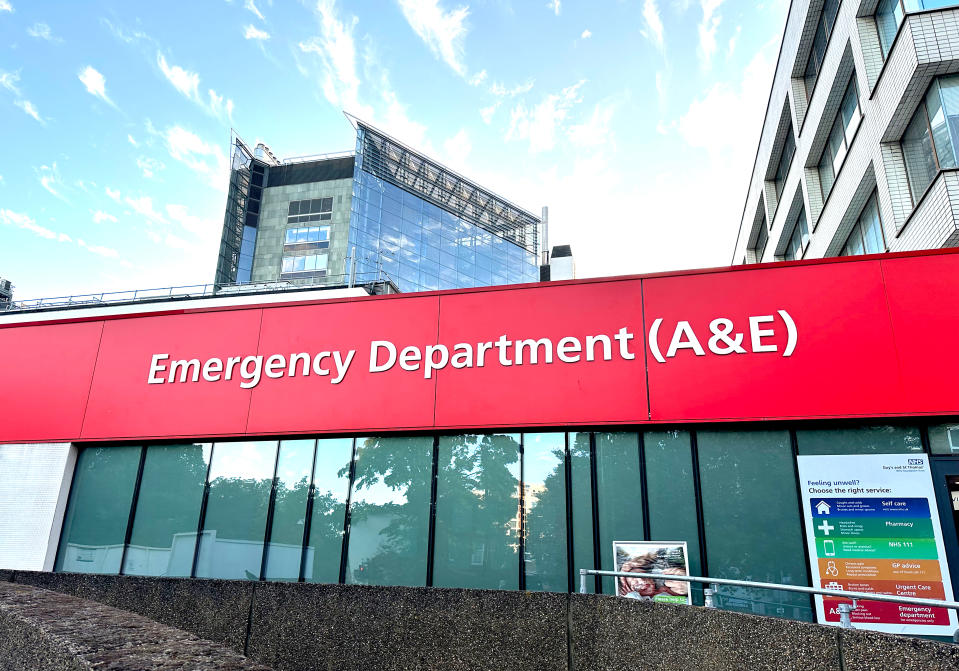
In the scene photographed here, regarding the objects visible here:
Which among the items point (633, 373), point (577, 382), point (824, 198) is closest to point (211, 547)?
point (577, 382)

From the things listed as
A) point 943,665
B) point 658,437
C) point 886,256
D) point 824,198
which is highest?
point 824,198

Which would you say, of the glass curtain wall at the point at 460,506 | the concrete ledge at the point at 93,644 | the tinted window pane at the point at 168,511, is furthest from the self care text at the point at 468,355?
the concrete ledge at the point at 93,644

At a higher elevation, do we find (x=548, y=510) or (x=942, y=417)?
(x=942, y=417)

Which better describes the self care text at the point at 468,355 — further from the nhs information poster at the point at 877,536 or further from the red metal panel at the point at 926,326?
the nhs information poster at the point at 877,536

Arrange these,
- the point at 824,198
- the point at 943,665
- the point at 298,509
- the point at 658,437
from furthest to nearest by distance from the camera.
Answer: the point at 824,198 < the point at 298,509 < the point at 658,437 < the point at 943,665

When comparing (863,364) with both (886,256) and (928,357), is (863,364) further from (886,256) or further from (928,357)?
(886,256)

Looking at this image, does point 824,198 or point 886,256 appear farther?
point 824,198

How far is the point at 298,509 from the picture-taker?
39.6ft

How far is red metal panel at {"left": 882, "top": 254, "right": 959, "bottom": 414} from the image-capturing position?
31.8 ft

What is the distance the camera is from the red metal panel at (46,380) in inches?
542

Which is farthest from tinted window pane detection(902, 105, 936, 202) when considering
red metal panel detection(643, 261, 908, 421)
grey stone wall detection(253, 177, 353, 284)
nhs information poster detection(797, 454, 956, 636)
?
grey stone wall detection(253, 177, 353, 284)

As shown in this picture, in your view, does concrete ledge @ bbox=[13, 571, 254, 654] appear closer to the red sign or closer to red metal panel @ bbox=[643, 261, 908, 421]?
the red sign

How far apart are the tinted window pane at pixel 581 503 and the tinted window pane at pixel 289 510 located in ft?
15.4

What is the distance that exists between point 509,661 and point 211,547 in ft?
25.6
